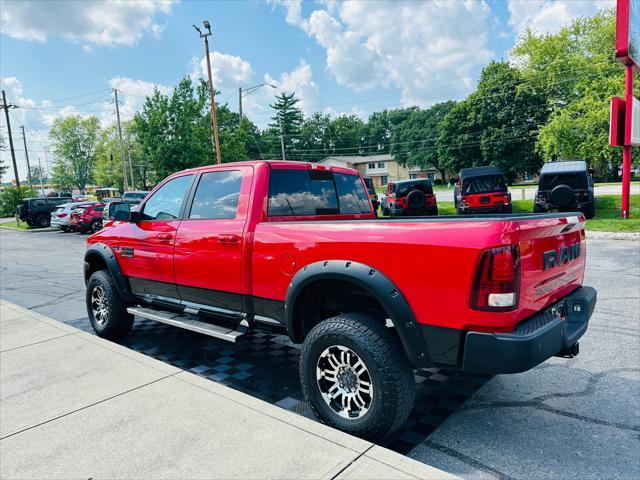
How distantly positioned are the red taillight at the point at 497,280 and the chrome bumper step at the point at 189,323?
2.06 m

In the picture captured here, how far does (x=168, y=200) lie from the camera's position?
4.68 metres

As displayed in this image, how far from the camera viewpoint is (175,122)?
110 ft

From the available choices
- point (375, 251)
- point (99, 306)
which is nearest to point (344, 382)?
point (375, 251)

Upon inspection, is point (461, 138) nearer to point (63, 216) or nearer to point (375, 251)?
point (63, 216)

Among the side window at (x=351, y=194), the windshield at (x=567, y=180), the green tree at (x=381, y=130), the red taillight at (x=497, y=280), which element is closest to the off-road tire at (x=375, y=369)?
the red taillight at (x=497, y=280)

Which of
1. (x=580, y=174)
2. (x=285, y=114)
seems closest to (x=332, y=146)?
(x=285, y=114)

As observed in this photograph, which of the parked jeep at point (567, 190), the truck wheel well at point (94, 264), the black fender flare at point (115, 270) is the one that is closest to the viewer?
the black fender flare at point (115, 270)

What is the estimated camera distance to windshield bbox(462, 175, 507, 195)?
17.3 metres

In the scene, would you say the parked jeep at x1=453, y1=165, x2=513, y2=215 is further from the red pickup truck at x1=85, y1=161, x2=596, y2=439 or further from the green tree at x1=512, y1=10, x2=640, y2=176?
the green tree at x1=512, y1=10, x2=640, y2=176

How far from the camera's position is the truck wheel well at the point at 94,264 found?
5508mm

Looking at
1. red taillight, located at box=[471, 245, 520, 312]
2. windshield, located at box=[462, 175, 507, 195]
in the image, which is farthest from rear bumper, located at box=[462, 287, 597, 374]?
windshield, located at box=[462, 175, 507, 195]

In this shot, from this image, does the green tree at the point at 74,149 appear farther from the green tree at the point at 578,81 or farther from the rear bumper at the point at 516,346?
the rear bumper at the point at 516,346

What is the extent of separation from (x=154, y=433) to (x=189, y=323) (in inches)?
55.6

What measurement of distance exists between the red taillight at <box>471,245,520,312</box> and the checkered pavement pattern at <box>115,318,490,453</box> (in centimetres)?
116
